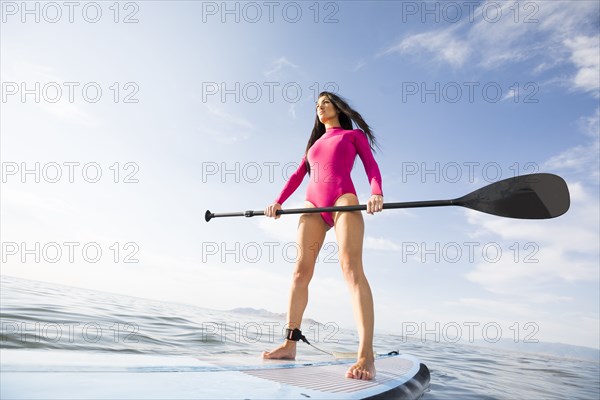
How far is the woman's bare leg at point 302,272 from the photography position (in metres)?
3.42

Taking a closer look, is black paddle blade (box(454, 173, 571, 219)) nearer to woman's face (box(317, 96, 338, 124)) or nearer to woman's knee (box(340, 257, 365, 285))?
woman's knee (box(340, 257, 365, 285))

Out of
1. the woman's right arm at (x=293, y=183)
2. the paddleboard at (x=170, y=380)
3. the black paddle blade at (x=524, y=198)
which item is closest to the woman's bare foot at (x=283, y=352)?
the paddleboard at (x=170, y=380)

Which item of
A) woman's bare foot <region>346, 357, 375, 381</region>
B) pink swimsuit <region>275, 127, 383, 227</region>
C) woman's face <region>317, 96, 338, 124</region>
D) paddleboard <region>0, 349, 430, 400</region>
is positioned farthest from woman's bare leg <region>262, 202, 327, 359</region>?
woman's face <region>317, 96, 338, 124</region>

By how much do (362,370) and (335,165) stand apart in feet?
5.39

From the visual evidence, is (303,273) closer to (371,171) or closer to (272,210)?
(272,210)

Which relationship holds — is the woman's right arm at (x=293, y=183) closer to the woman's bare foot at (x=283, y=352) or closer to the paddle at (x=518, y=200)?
Answer: the paddle at (x=518, y=200)

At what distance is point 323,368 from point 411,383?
653 millimetres

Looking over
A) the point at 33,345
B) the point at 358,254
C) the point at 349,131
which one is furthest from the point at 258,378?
the point at 33,345

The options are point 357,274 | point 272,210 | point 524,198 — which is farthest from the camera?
point 272,210

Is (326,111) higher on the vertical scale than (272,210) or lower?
higher

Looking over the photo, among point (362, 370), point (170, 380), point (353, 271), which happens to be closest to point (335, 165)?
point (353, 271)

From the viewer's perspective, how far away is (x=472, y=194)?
3.44m

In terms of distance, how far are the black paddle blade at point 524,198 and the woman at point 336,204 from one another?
902 millimetres

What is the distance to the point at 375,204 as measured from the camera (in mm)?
3090
